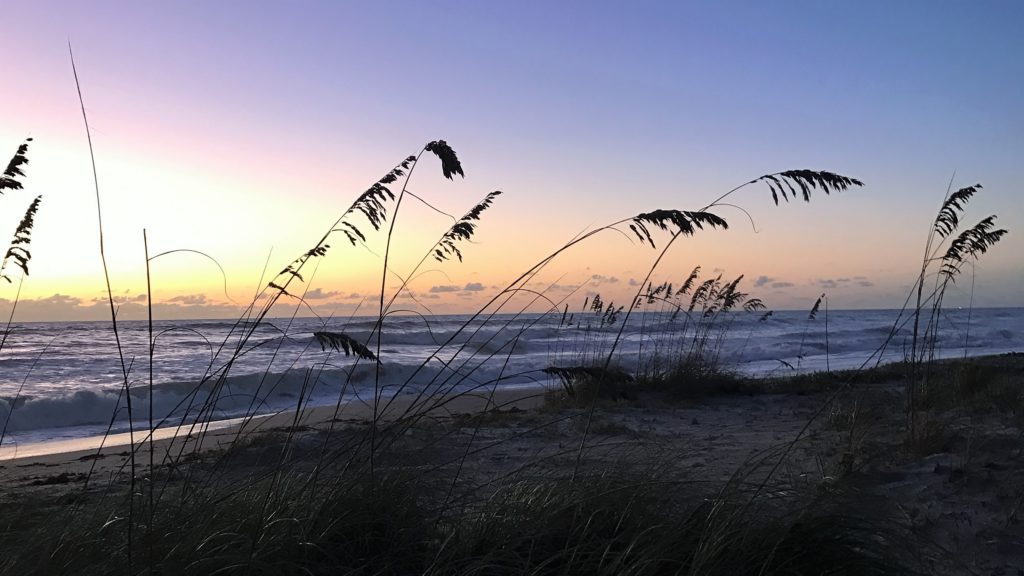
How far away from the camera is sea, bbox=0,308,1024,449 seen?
353 centimetres

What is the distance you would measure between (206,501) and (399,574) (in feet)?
2.75

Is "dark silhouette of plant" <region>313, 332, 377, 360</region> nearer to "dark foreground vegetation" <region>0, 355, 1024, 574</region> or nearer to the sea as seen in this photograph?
the sea

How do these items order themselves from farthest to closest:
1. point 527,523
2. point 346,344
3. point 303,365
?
point 303,365
point 527,523
point 346,344

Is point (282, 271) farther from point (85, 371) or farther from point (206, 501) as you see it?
point (85, 371)

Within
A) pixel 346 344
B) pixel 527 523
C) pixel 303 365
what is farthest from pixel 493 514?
pixel 303 365

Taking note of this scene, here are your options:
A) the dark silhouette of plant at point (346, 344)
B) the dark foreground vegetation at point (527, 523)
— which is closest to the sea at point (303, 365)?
the dark silhouette of plant at point (346, 344)

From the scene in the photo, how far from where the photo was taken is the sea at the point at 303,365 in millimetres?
3533

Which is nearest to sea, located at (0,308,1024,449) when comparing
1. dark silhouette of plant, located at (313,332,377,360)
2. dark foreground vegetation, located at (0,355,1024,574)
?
dark silhouette of plant, located at (313,332,377,360)

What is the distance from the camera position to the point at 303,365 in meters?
20.6

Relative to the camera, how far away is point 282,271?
314 cm

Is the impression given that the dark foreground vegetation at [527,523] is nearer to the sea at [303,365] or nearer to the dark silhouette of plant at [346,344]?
the sea at [303,365]

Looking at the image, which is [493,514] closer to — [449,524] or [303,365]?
[449,524]

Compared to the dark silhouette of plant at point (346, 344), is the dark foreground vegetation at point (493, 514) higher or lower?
lower

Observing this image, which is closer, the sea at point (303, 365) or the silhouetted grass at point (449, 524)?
the silhouetted grass at point (449, 524)
